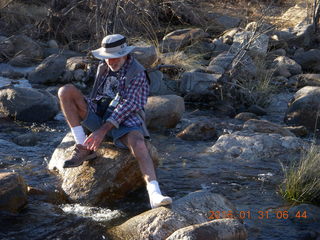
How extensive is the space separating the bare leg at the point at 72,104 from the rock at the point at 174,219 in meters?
1.28

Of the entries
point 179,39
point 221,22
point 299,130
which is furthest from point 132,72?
point 221,22

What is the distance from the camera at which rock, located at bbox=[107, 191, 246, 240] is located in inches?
184

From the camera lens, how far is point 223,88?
33.9 feet

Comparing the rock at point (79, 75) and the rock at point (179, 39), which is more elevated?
the rock at point (179, 39)

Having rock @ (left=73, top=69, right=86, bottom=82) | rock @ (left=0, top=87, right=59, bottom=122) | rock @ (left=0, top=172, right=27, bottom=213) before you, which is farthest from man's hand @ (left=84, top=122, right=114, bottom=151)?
rock @ (left=73, top=69, right=86, bottom=82)

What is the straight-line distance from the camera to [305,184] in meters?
5.79

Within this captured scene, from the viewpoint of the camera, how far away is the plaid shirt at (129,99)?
5.43 metres

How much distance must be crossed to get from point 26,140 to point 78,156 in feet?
7.82

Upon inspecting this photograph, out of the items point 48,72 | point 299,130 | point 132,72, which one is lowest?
point 48,72

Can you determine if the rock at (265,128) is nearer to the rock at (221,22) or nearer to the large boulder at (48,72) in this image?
the large boulder at (48,72)

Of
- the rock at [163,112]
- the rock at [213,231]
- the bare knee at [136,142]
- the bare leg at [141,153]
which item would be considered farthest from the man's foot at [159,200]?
the rock at [163,112]

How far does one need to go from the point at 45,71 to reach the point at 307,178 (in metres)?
6.57

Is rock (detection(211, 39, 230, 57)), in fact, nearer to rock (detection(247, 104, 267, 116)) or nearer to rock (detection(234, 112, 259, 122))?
rock (detection(247, 104, 267, 116))
